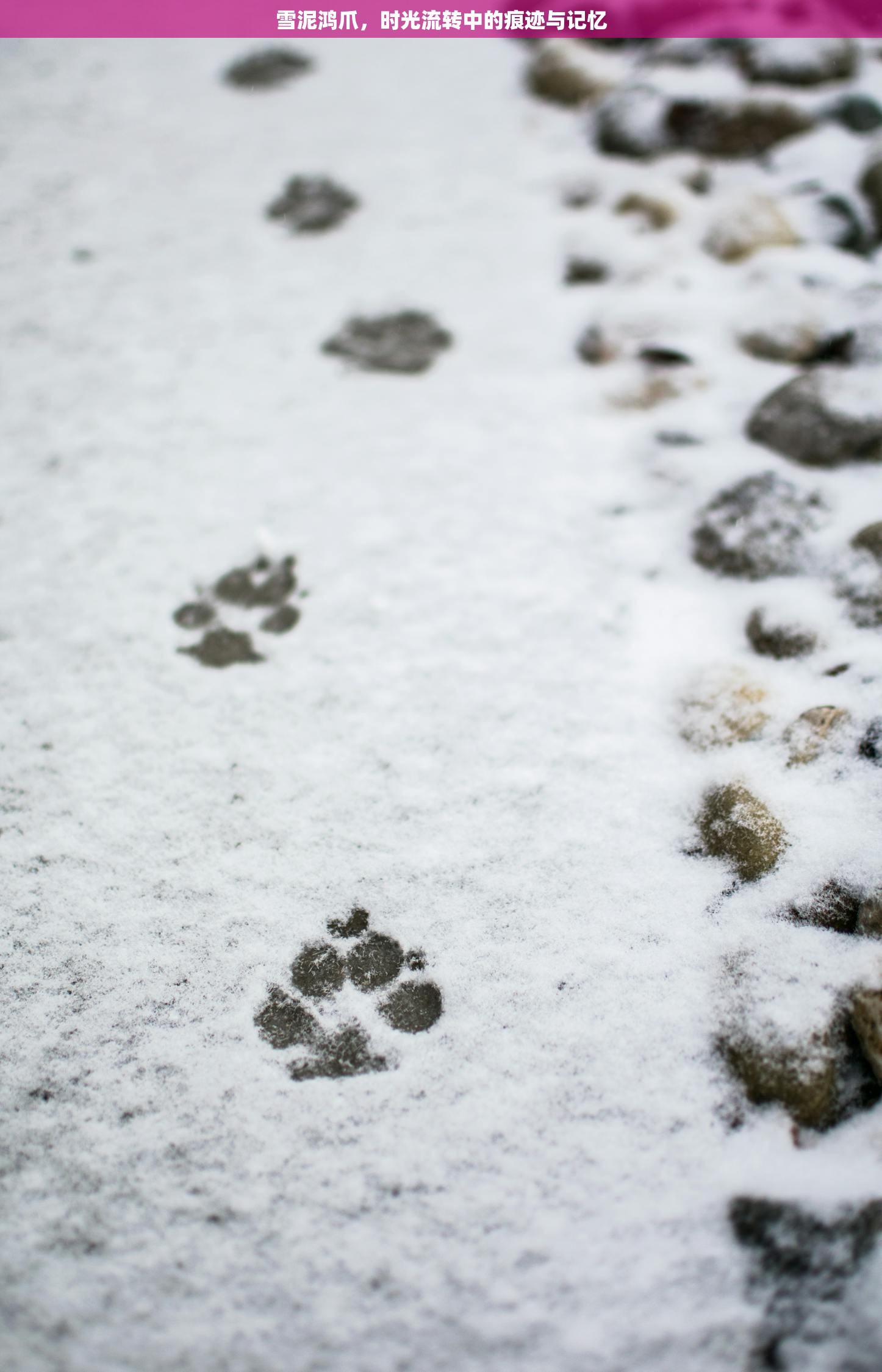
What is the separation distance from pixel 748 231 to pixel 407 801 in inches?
79.2

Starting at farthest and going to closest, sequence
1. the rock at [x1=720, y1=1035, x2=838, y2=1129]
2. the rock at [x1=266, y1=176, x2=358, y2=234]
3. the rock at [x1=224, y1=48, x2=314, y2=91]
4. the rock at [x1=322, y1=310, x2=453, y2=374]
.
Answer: the rock at [x1=224, y1=48, x2=314, y2=91] < the rock at [x1=266, y1=176, x2=358, y2=234] < the rock at [x1=322, y1=310, x2=453, y2=374] < the rock at [x1=720, y1=1035, x2=838, y2=1129]

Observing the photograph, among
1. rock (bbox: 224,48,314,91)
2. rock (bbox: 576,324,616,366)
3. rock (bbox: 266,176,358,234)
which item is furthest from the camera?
rock (bbox: 224,48,314,91)

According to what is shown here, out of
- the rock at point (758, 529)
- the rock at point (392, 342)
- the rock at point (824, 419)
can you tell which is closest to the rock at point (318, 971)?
the rock at point (758, 529)

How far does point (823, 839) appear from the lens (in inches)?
46.3

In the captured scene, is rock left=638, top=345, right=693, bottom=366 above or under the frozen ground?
above

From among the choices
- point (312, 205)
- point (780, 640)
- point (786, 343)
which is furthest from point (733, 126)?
point (780, 640)

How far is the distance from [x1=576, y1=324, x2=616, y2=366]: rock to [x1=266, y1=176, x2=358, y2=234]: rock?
1.13 metres

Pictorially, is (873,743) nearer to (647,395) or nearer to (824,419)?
(824,419)

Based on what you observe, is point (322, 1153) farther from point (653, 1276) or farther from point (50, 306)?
point (50, 306)

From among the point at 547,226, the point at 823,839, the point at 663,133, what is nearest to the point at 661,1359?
the point at 823,839

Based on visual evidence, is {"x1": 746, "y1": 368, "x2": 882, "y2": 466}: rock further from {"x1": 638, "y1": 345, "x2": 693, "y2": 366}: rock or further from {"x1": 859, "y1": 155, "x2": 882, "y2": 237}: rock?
{"x1": 859, "y1": 155, "x2": 882, "y2": 237}: rock

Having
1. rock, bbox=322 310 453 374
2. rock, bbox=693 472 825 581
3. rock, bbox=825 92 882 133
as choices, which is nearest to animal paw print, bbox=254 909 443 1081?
rock, bbox=693 472 825 581

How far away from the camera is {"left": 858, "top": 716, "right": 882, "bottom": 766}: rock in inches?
48.7

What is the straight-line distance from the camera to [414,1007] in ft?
3.71
